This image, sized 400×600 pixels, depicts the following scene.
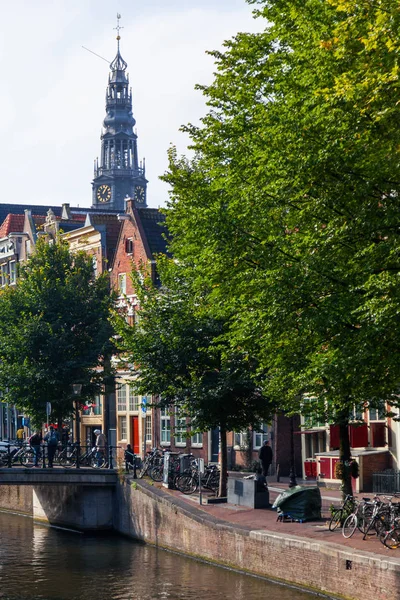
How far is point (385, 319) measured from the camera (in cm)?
2400

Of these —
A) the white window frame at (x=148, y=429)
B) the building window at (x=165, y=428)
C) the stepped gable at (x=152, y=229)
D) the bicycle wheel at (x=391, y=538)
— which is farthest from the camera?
the stepped gable at (x=152, y=229)

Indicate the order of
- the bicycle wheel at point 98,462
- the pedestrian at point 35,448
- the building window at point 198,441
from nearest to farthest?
the pedestrian at point 35,448 < the bicycle wheel at point 98,462 < the building window at point 198,441

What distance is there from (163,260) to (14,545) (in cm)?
1116

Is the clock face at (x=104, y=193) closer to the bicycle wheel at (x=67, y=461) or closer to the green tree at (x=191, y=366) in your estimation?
the bicycle wheel at (x=67, y=461)

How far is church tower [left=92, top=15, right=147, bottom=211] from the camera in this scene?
138750 millimetres

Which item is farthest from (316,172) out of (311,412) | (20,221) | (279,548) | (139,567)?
(20,221)

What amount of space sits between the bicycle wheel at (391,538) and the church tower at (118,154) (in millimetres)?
113615

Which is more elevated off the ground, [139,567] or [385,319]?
[385,319]

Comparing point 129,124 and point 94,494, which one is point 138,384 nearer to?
point 94,494

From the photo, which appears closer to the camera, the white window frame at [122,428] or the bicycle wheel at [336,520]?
the bicycle wheel at [336,520]

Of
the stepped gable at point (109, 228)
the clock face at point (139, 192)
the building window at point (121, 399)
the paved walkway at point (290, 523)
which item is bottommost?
the paved walkway at point (290, 523)

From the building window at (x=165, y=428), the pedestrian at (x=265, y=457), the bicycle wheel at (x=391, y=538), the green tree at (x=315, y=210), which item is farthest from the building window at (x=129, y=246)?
the bicycle wheel at (x=391, y=538)

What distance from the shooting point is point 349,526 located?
29016mm

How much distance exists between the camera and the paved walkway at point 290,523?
1085 inches
